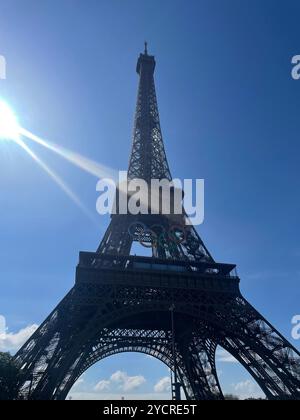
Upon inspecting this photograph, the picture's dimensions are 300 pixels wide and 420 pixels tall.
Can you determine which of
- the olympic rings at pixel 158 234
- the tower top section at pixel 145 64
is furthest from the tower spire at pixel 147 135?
the olympic rings at pixel 158 234

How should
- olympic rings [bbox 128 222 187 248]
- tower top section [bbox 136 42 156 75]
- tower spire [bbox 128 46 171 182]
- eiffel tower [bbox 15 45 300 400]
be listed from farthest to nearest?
1. tower top section [bbox 136 42 156 75]
2. tower spire [bbox 128 46 171 182]
3. olympic rings [bbox 128 222 187 248]
4. eiffel tower [bbox 15 45 300 400]

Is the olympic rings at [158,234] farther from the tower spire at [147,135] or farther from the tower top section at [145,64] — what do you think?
the tower top section at [145,64]

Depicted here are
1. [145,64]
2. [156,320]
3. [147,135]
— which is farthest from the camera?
[145,64]

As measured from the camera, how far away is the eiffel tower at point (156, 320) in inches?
1612

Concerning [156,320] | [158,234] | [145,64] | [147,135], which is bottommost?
[156,320]

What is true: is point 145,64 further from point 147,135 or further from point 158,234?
point 158,234

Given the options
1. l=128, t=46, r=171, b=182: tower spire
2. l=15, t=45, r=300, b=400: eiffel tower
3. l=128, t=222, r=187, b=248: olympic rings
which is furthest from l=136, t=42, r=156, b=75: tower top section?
l=128, t=222, r=187, b=248: olympic rings

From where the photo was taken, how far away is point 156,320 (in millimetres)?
55406

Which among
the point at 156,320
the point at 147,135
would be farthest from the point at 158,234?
the point at 147,135

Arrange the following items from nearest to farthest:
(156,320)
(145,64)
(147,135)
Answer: (156,320), (147,135), (145,64)

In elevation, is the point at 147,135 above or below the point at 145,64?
below

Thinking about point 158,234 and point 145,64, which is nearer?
point 158,234

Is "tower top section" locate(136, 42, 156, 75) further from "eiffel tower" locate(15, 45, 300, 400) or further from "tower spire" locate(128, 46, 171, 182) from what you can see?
"eiffel tower" locate(15, 45, 300, 400)

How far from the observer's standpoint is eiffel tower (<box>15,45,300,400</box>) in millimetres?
40938
